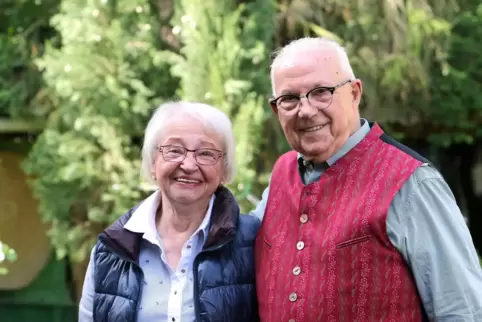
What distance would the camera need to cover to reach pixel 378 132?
2082 mm

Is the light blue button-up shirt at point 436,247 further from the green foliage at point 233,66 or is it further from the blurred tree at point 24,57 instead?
the blurred tree at point 24,57

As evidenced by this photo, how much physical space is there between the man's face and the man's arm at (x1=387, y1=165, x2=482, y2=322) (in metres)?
0.29

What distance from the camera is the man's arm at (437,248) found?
5.89 ft

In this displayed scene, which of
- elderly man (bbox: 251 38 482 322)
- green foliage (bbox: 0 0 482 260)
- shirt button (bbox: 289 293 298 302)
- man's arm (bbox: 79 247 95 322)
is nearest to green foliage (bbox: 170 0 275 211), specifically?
green foliage (bbox: 0 0 482 260)

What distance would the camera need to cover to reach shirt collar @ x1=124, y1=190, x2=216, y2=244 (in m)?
2.27

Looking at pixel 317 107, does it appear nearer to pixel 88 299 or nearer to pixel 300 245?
pixel 300 245

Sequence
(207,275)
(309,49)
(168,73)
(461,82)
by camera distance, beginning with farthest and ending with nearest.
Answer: (461,82)
(168,73)
(207,275)
(309,49)

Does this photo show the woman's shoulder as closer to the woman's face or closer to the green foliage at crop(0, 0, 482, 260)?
the woman's face

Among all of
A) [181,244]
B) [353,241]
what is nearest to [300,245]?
[353,241]

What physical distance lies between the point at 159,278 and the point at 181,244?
0.14m

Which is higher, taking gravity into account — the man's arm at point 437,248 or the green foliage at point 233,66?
the green foliage at point 233,66

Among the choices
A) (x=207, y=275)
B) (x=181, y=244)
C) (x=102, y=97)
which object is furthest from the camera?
(x=102, y=97)

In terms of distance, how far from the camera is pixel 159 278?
221cm

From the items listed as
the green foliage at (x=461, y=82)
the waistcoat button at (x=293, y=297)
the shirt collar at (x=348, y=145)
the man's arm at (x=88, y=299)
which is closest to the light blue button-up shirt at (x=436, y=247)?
the shirt collar at (x=348, y=145)
